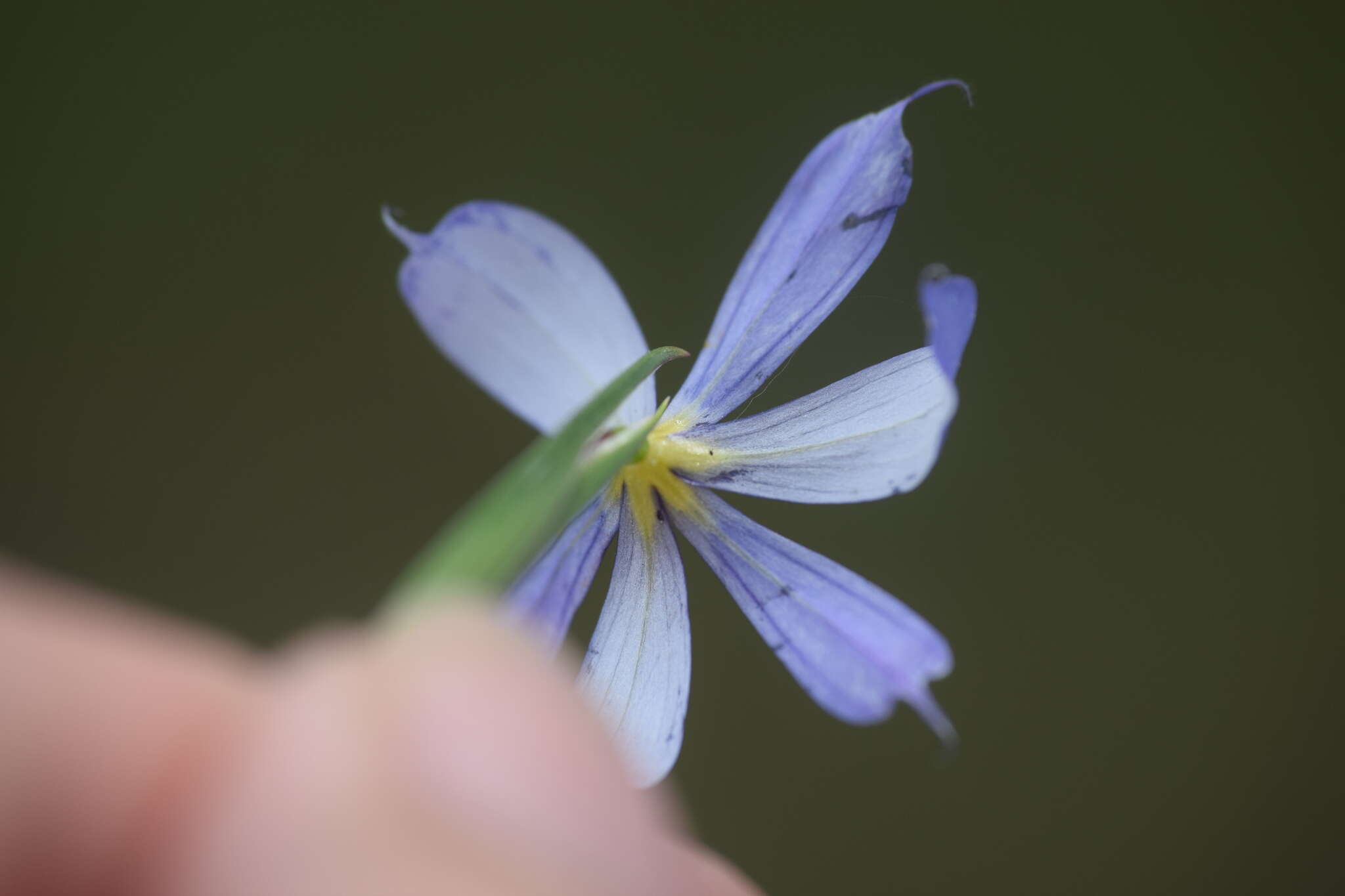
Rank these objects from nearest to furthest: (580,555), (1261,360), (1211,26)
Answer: (580,555)
(1211,26)
(1261,360)

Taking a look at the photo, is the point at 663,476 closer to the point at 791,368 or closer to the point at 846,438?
the point at 846,438

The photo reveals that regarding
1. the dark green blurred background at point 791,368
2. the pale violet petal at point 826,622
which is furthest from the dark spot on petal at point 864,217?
the dark green blurred background at point 791,368

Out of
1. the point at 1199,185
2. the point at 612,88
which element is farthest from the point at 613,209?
the point at 1199,185

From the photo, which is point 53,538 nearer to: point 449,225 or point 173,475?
point 173,475

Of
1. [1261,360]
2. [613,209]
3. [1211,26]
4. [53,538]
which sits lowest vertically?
[53,538]

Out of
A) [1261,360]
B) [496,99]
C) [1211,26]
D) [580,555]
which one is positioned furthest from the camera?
[1261,360]

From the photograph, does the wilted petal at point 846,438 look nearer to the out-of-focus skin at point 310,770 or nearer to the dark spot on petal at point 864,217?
the dark spot on petal at point 864,217
